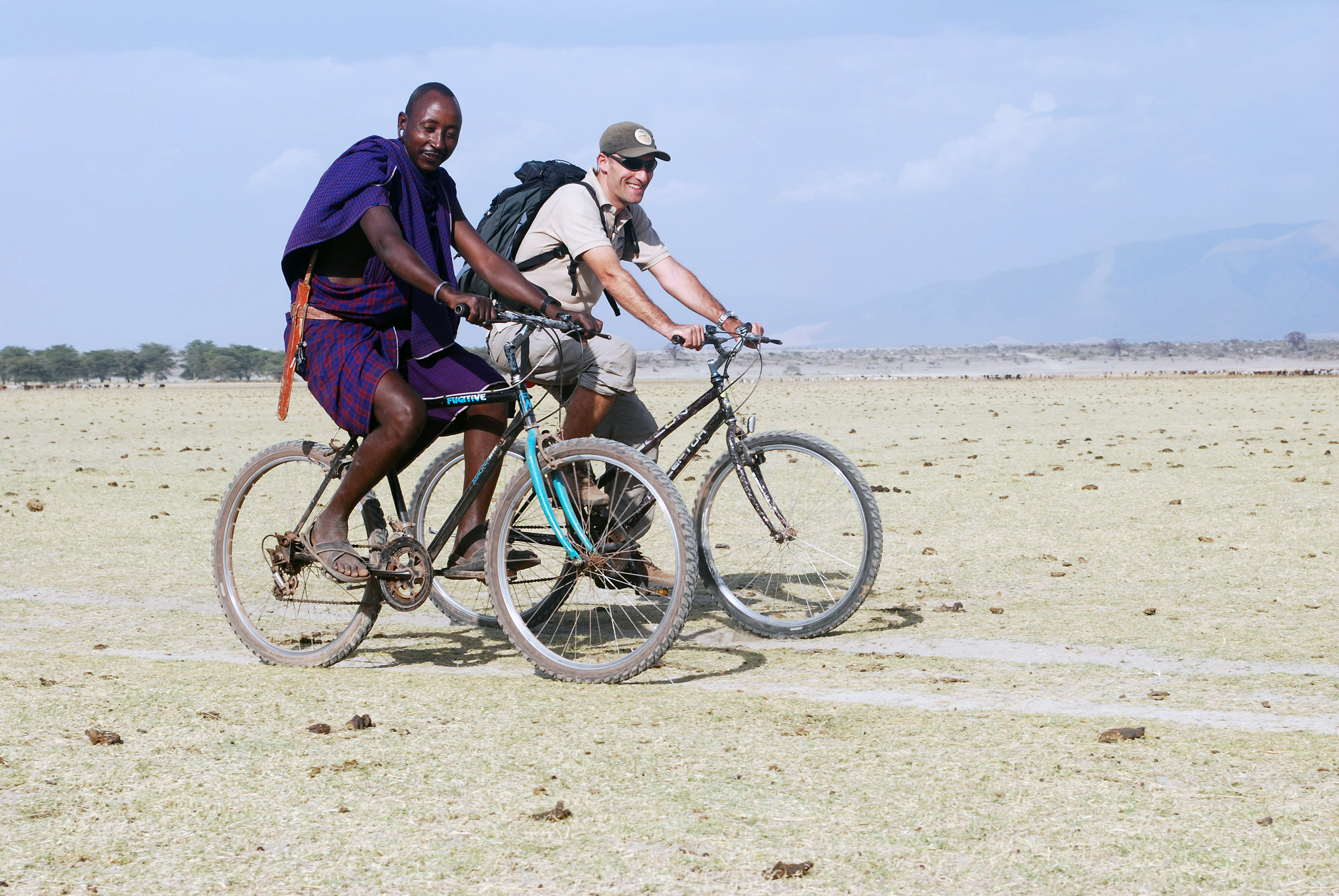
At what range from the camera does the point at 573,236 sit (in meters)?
5.76

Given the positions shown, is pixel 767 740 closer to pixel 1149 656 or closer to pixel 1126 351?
pixel 1149 656

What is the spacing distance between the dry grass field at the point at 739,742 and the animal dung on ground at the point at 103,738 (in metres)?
0.02

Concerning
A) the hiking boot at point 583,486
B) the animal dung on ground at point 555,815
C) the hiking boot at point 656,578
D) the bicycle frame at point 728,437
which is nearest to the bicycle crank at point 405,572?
the hiking boot at point 583,486

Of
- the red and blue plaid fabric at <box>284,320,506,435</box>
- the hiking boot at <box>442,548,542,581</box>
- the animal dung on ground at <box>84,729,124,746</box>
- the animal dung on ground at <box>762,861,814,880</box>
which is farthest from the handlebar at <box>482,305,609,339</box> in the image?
the animal dung on ground at <box>762,861,814,880</box>

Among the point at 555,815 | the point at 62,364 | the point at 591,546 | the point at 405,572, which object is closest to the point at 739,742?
the point at 555,815

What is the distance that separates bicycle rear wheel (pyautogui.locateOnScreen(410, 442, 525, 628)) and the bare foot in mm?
543

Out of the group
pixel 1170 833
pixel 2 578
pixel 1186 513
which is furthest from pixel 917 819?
pixel 1186 513

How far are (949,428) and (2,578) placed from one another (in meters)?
15.1

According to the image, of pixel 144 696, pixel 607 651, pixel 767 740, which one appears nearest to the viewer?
pixel 767 740

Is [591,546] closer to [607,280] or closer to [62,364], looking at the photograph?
[607,280]

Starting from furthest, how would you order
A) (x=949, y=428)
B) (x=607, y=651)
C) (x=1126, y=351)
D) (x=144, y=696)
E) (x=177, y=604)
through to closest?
1. (x=1126, y=351)
2. (x=949, y=428)
3. (x=177, y=604)
4. (x=607, y=651)
5. (x=144, y=696)

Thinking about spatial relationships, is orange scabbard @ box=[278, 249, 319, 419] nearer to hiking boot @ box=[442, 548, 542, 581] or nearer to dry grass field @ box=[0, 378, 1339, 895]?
hiking boot @ box=[442, 548, 542, 581]

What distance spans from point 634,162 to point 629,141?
10 cm

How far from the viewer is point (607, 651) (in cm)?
563
